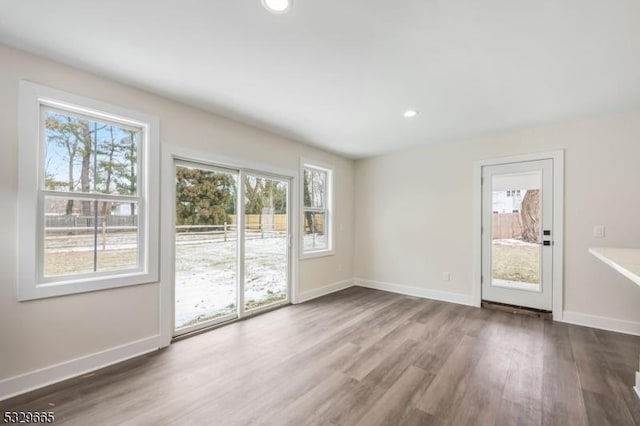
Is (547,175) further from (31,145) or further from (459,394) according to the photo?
(31,145)

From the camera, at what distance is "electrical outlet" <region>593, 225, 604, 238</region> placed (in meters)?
3.34

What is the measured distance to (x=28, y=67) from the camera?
6.97 feet

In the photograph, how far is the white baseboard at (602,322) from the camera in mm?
3145

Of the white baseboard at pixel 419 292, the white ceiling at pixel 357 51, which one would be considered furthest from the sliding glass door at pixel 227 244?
the white baseboard at pixel 419 292

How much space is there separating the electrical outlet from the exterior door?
411 millimetres

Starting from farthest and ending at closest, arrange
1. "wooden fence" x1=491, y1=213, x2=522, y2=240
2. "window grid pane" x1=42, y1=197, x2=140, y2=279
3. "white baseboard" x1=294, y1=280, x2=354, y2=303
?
1. "white baseboard" x1=294, y1=280, x2=354, y2=303
2. "wooden fence" x1=491, y1=213, x2=522, y2=240
3. "window grid pane" x1=42, y1=197, x2=140, y2=279

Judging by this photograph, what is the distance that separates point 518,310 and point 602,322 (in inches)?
32.2

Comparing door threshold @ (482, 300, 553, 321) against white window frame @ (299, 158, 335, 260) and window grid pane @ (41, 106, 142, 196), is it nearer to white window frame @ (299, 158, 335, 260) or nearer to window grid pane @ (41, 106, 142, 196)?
white window frame @ (299, 158, 335, 260)

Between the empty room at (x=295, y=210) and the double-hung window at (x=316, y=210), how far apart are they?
0.94ft

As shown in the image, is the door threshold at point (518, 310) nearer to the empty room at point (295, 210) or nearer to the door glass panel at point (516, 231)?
the empty room at point (295, 210)

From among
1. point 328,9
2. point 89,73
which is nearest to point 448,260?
point 328,9

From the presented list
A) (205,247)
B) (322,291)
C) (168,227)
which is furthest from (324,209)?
(168,227)

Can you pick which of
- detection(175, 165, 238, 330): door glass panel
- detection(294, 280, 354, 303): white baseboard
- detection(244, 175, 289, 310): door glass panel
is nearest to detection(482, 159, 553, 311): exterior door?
detection(294, 280, 354, 303): white baseboard

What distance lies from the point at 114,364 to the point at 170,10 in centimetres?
283
